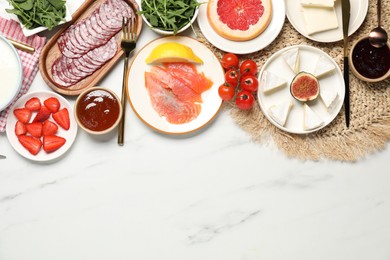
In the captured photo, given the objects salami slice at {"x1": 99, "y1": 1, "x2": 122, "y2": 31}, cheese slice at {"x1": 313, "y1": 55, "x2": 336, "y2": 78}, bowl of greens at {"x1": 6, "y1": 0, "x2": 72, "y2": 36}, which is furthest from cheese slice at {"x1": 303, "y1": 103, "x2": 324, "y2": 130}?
bowl of greens at {"x1": 6, "y1": 0, "x2": 72, "y2": 36}

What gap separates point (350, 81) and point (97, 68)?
3.94 feet

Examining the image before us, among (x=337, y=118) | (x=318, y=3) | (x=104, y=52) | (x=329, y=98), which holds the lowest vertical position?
(x=337, y=118)

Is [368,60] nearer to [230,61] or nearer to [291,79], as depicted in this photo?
[291,79]

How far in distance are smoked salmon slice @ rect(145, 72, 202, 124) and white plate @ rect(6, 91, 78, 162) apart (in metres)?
0.39

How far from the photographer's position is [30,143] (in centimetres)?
227

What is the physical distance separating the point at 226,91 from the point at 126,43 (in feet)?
1.67

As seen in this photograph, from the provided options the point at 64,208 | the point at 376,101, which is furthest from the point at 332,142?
the point at 64,208

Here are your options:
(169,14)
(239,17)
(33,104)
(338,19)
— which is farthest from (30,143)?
(338,19)

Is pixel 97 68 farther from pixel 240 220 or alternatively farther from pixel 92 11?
pixel 240 220

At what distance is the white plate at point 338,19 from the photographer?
2338 mm

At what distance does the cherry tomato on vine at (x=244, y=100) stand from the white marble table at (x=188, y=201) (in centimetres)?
16

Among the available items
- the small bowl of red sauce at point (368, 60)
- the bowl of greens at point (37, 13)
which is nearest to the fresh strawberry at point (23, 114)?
the bowl of greens at point (37, 13)

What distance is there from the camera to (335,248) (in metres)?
2.48

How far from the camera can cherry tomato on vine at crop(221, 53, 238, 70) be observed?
2.28 metres
